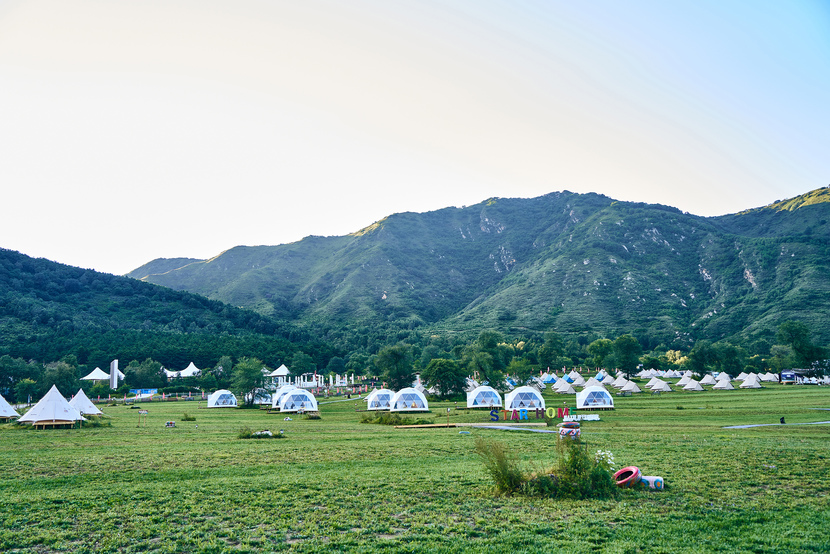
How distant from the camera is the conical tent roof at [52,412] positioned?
34.9m

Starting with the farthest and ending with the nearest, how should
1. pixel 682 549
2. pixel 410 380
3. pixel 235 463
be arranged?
pixel 410 380 < pixel 235 463 < pixel 682 549

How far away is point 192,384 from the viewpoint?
87.5 meters

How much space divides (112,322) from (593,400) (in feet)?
394

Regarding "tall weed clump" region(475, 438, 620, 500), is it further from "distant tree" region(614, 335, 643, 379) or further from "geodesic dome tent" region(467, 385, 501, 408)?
"distant tree" region(614, 335, 643, 379)

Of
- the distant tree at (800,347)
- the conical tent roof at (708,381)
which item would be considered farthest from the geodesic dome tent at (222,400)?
the distant tree at (800,347)

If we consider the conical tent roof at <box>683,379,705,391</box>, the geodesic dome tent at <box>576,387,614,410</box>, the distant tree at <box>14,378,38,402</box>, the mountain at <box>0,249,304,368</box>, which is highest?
the mountain at <box>0,249,304,368</box>

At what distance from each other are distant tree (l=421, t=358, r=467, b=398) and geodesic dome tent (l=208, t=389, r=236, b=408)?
23947 mm

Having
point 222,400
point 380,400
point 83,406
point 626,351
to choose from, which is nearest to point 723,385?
point 626,351

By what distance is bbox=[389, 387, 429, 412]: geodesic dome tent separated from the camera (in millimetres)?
51531

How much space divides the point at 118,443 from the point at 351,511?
19986 millimetres

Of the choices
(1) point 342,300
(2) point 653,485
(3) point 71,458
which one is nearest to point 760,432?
(2) point 653,485

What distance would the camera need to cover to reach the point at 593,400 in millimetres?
48750

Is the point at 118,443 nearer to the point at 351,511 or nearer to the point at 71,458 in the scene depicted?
the point at 71,458

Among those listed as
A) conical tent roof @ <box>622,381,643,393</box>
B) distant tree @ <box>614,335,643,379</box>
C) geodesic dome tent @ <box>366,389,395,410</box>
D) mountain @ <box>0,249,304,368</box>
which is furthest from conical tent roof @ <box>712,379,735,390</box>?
mountain @ <box>0,249,304,368</box>
